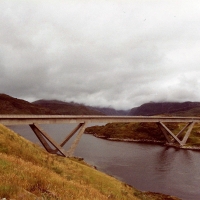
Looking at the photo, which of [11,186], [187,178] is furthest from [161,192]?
[11,186]

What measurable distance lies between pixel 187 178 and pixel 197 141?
7113 cm

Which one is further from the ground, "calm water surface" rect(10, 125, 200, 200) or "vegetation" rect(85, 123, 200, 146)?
"vegetation" rect(85, 123, 200, 146)

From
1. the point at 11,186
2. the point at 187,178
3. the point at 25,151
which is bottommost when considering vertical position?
the point at 187,178

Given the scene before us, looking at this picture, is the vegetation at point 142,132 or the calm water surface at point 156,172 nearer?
Answer: the calm water surface at point 156,172

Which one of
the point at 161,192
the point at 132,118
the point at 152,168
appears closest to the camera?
the point at 161,192

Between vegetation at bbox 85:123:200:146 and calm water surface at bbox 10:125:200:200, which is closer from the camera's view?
calm water surface at bbox 10:125:200:200

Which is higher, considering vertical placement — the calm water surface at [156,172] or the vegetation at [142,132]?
the vegetation at [142,132]

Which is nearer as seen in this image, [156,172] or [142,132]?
[156,172]

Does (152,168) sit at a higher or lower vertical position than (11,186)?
lower

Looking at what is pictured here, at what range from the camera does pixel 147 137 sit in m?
149

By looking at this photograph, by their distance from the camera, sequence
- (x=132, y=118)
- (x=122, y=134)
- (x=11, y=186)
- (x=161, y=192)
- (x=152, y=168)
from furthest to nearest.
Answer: (x=122, y=134), (x=132, y=118), (x=152, y=168), (x=161, y=192), (x=11, y=186)

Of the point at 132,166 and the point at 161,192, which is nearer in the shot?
the point at 161,192

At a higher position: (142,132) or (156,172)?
(142,132)

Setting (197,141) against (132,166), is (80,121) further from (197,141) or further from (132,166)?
(197,141)
